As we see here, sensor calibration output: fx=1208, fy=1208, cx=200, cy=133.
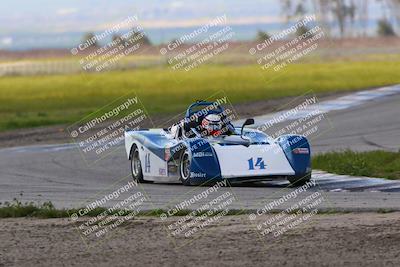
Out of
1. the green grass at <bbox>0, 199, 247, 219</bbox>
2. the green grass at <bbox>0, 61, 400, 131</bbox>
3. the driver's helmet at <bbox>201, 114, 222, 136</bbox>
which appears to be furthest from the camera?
the green grass at <bbox>0, 61, 400, 131</bbox>

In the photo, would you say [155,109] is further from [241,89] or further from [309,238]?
[309,238]

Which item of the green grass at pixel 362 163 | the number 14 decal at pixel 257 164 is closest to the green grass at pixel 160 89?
the green grass at pixel 362 163

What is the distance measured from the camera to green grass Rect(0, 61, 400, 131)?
136 ft

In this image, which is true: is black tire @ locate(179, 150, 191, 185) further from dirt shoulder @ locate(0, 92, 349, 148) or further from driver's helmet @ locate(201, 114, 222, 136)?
dirt shoulder @ locate(0, 92, 349, 148)

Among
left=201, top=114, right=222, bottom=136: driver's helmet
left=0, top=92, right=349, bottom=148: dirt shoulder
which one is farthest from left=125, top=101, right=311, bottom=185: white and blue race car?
left=0, top=92, right=349, bottom=148: dirt shoulder

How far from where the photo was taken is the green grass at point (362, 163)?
1888cm

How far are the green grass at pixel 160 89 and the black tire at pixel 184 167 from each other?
1762cm

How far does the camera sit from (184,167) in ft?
60.2

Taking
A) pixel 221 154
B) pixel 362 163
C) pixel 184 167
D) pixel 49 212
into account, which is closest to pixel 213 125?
pixel 184 167

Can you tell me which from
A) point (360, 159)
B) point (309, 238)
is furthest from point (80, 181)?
point (309, 238)

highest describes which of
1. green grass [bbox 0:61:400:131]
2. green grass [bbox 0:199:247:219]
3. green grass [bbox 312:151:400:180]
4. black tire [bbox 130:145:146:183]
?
green grass [bbox 0:199:247:219]

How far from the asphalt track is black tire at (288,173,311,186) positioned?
17 centimetres

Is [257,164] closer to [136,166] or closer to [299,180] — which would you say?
[299,180]

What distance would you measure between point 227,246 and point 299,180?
6.59m
